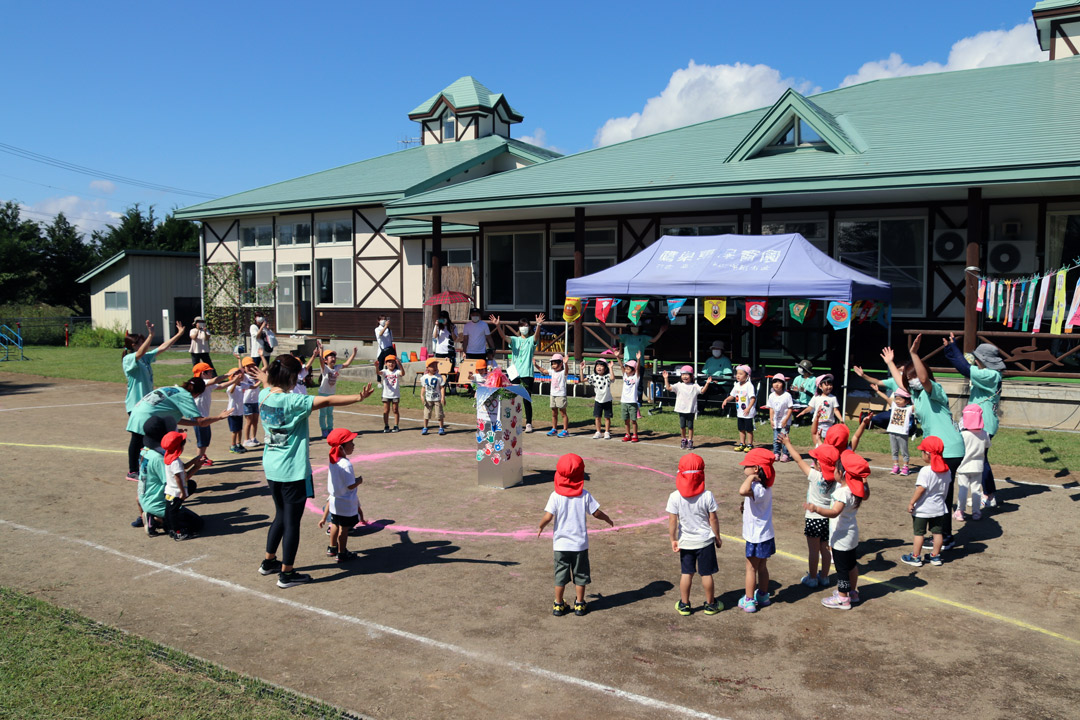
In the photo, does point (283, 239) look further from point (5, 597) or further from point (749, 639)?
point (749, 639)

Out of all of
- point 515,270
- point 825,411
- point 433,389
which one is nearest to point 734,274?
point 825,411

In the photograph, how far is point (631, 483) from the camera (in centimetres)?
1154

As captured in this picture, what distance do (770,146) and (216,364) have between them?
19.9 m

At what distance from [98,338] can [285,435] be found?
35.4 metres

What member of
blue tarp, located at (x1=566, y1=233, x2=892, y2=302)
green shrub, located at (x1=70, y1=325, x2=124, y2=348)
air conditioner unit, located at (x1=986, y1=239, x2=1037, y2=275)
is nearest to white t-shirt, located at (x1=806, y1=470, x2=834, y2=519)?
blue tarp, located at (x1=566, y1=233, x2=892, y2=302)

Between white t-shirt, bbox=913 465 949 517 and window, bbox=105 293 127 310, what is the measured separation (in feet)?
124

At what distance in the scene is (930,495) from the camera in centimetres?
838

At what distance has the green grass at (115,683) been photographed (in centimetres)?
513

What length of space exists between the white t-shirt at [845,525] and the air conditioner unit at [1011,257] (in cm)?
1442

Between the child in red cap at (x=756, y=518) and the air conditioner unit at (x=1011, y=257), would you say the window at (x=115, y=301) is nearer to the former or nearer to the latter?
the air conditioner unit at (x=1011, y=257)

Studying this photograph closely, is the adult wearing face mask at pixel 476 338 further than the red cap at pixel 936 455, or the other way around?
the adult wearing face mask at pixel 476 338

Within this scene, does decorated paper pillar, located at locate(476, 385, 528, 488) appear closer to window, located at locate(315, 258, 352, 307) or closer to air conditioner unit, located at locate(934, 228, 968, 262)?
air conditioner unit, located at locate(934, 228, 968, 262)

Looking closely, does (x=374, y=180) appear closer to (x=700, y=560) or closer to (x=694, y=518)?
(x=694, y=518)

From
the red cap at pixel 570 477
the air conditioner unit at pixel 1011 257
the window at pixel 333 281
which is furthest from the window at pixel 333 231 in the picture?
the red cap at pixel 570 477
